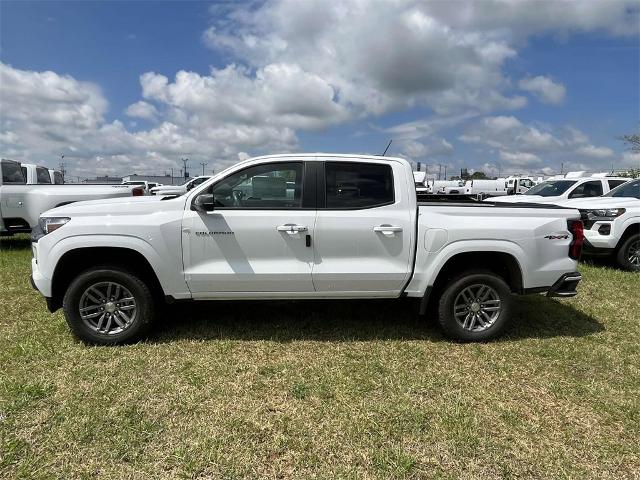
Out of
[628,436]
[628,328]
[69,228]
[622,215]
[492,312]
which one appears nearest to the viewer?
[628,436]

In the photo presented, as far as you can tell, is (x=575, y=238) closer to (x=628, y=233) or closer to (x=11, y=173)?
(x=628, y=233)

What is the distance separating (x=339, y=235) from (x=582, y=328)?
3095mm

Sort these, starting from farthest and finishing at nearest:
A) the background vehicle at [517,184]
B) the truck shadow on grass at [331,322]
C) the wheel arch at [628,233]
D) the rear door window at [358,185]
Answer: the background vehicle at [517,184] < the wheel arch at [628,233] < the truck shadow on grass at [331,322] < the rear door window at [358,185]

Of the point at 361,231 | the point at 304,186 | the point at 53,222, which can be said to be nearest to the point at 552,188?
the point at 361,231

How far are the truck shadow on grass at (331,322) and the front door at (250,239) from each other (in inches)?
25.0

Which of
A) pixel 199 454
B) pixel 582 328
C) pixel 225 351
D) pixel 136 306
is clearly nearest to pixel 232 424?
pixel 199 454

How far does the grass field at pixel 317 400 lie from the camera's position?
8.94ft

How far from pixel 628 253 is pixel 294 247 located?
654cm

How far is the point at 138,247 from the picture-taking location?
4.08 metres

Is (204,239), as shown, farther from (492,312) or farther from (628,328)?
(628,328)

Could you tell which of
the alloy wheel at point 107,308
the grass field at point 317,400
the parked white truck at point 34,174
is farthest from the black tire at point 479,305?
the parked white truck at point 34,174

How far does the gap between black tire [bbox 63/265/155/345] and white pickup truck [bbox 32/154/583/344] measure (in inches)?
0.4

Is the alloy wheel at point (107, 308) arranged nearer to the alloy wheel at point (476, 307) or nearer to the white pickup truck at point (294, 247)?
the white pickup truck at point (294, 247)

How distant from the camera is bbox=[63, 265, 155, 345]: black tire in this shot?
4129 millimetres
